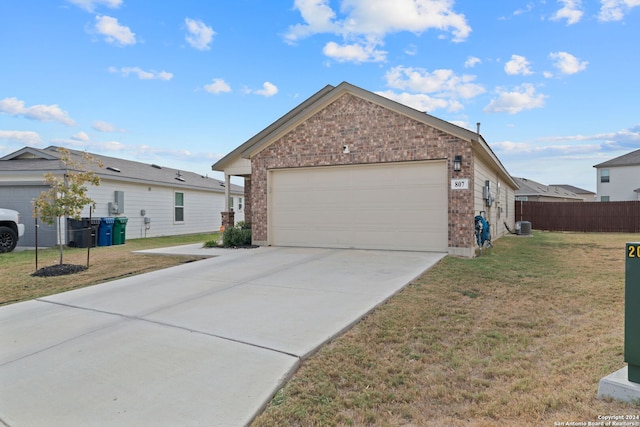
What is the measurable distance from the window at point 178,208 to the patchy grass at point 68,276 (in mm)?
6836

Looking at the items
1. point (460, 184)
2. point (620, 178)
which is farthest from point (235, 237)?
point (620, 178)

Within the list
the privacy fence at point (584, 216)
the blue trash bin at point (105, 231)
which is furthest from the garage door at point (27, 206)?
the privacy fence at point (584, 216)

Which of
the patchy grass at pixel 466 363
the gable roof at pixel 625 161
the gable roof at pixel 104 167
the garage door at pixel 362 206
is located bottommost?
the patchy grass at pixel 466 363

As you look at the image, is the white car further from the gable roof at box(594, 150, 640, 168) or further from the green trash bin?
the gable roof at box(594, 150, 640, 168)

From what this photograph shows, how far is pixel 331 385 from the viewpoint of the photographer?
2859 mm

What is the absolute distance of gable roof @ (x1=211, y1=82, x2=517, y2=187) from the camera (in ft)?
30.5

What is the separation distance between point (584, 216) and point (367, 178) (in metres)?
18.1

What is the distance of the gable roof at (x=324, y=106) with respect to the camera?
9.29 metres

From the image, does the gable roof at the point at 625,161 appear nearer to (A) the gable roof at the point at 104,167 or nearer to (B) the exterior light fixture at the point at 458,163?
(B) the exterior light fixture at the point at 458,163

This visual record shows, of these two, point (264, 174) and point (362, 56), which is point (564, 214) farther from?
point (264, 174)

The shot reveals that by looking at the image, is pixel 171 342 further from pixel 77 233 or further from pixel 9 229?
pixel 77 233

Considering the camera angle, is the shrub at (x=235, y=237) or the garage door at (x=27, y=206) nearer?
the shrub at (x=235, y=237)

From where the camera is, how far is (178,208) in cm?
1933

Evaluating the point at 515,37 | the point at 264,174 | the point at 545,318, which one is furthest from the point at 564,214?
the point at 545,318
